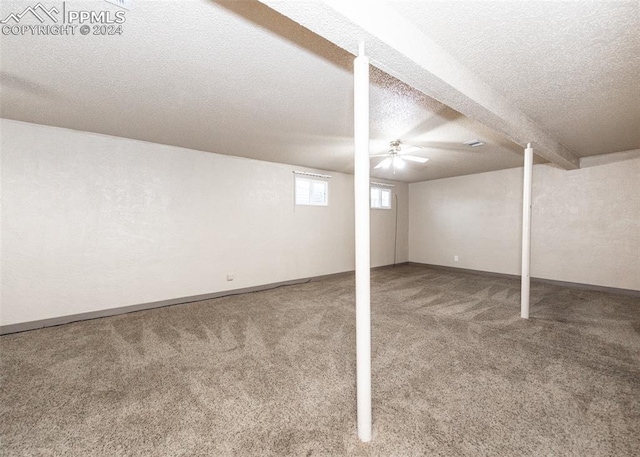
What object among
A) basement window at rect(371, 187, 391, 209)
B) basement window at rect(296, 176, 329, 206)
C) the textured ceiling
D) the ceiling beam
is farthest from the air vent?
basement window at rect(371, 187, 391, 209)

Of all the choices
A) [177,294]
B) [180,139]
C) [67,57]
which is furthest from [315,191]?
[67,57]

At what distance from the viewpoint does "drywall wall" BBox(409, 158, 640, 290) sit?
4402 millimetres

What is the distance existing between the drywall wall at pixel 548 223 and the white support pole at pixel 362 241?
218 inches

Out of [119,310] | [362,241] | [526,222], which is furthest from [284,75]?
[119,310]

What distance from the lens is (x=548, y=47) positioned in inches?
68.2

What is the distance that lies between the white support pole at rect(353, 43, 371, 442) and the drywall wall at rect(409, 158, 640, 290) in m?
5.54

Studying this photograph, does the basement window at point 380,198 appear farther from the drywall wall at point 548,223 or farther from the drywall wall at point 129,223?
the drywall wall at point 129,223

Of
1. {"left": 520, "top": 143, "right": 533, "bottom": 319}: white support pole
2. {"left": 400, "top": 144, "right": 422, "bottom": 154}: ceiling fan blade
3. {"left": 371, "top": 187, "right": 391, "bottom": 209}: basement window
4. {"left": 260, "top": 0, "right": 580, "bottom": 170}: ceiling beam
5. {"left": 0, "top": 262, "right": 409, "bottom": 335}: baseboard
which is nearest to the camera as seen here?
{"left": 260, "top": 0, "right": 580, "bottom": 170}: ceiling beam

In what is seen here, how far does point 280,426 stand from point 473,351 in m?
1.92

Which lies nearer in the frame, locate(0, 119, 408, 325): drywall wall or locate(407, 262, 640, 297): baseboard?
locate(0, 119, 408, 325): drywall wall

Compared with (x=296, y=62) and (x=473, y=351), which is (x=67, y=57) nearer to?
(x=296, y=62)

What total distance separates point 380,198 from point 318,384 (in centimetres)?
552

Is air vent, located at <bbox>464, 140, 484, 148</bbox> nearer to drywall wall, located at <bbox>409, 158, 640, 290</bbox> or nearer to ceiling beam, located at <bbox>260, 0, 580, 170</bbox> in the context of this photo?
ceiling beam, located at <bbox>260, 0, 580, 170</bbox>

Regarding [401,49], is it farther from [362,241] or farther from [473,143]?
[473,143]
